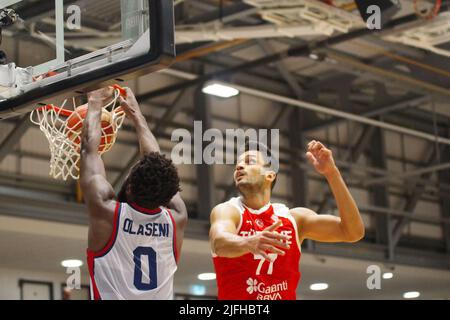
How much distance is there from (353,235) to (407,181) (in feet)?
53.5

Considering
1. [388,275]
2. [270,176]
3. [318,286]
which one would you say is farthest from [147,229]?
[318,286]


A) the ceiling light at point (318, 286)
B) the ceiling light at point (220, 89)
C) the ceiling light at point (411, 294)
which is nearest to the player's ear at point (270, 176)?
the ceiling light at point (220, 89)

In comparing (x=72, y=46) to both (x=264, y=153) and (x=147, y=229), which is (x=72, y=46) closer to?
(x=264, y=153)

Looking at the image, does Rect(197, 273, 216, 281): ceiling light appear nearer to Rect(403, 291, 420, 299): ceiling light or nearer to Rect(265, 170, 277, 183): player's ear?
Rect(403, 291, 420, 299): ceiling light

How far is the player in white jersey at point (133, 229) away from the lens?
178 inches

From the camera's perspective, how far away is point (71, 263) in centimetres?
1722

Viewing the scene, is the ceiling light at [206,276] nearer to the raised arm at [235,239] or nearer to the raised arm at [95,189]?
the raised arm at [235,239]

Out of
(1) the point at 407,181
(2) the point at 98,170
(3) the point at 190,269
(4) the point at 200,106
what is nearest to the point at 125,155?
(4) the point at 200,106

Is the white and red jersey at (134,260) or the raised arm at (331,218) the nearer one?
the white and red jersey at (134,260)

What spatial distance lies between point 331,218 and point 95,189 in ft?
6.39

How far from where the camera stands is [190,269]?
1870 cm

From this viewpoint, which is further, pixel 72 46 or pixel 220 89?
pixel 220 89

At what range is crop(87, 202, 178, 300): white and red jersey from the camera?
4.52 meters

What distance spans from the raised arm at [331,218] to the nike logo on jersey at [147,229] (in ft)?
4.25
